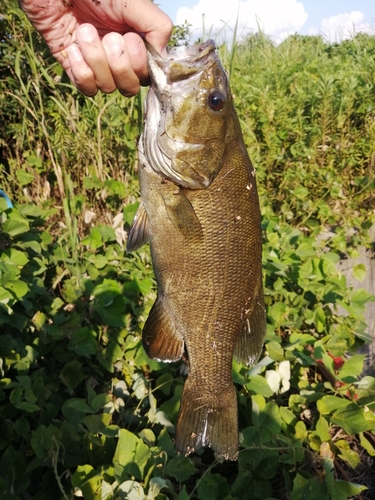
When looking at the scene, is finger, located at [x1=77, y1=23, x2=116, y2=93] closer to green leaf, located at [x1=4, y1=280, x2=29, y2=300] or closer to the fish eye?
the fish eye

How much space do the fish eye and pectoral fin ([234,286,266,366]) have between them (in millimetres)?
607

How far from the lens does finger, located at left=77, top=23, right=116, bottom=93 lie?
1.37 metres

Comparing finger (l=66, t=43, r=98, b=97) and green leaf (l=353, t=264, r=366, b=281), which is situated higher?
finger (l=66, t=43, r=98, b=97)

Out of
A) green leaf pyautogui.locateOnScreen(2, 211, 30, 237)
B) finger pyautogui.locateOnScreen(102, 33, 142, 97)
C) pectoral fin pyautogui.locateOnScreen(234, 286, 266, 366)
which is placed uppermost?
finger pyautogui.locateOnScreen(102, 33, 142, 97)

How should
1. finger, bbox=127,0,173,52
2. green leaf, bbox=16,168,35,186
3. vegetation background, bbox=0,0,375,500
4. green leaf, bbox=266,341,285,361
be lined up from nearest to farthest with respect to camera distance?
finger, bbox=127,0,173,52
vegetation background, bbox=0,0,375,500
green leaf, bbox=266,341,285,361
green leaf, bbox=16,168,35,186

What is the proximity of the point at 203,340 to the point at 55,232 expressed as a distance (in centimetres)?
206

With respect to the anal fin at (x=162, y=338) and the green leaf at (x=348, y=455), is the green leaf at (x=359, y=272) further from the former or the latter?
the anal fin at (x=162, y=338)

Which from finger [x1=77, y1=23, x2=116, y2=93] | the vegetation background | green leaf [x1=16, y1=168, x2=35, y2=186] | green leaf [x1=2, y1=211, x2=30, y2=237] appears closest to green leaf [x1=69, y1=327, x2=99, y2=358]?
the vegetation background

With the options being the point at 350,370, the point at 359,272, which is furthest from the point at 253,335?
the point at 359,272

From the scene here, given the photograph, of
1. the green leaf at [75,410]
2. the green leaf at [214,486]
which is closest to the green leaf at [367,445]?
the green leaf at [214,486]

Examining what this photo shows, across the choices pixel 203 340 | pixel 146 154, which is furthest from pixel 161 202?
pixel 203 340

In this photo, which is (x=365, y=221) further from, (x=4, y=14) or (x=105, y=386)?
(x=4, y=14)

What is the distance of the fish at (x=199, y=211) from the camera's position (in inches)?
53.8

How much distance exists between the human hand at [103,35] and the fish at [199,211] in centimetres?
8
